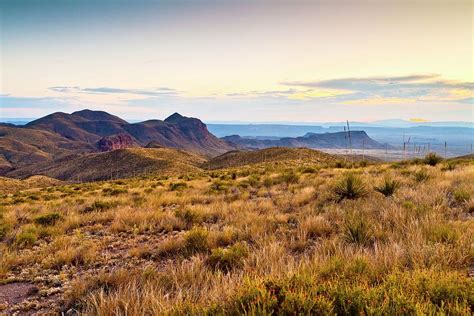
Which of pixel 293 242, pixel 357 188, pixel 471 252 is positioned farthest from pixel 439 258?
pixel 357 188

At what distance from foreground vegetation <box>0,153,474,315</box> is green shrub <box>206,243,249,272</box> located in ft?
0.06

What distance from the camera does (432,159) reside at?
59.0 feet

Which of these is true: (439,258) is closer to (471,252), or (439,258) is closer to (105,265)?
(471,252)

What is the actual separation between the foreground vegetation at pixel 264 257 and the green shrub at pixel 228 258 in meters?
0.02

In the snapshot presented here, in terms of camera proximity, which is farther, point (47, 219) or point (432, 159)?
point (432, 159)

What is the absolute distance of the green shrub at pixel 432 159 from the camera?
1777cm

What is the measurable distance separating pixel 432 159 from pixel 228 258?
670 inches

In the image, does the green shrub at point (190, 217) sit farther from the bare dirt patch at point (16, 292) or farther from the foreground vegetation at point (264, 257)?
the bare dirt patch at point (16, 292)

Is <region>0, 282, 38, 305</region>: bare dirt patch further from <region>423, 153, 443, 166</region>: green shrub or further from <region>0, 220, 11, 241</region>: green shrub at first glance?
<region>423, 153, 443, 166</region>: green shrub

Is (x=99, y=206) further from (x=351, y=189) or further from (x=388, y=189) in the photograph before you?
(x=388, y=189)

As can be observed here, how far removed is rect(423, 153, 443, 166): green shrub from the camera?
Answer: 1777 centimetres

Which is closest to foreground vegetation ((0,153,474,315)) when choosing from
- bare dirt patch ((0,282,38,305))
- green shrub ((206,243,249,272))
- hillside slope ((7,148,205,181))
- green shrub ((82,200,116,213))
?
green shrub ((206,243,249,272))

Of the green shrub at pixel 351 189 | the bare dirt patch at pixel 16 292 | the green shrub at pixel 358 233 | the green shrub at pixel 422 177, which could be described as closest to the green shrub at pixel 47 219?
the bare dirt patch at pixel 16 292

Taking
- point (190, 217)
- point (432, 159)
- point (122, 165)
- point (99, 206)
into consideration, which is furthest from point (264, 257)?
point (122, 165)
